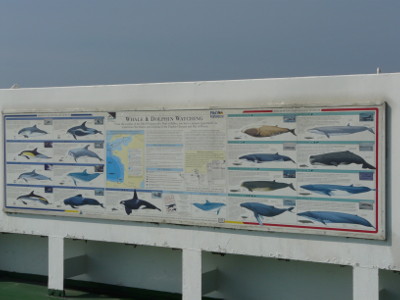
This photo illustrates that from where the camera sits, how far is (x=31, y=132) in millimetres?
9156

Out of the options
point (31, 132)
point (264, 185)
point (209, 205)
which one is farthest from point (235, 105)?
point (31, 132)

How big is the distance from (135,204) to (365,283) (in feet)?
10.2

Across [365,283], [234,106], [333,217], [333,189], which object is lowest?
[365,283]

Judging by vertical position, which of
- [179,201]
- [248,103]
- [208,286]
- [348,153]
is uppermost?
[248,103]

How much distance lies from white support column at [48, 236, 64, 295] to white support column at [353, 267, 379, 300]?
410cm

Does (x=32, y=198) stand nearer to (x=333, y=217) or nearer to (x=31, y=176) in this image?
(x=31, y=176)

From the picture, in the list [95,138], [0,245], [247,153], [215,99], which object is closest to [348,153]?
[247,153]

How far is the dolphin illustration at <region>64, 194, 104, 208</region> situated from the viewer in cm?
871

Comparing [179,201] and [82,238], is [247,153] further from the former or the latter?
[82,238]

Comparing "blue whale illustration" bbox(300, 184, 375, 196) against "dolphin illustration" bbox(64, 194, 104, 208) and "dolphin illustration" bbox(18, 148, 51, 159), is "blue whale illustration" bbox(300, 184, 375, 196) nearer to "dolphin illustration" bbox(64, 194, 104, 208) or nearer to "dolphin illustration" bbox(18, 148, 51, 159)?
"dolphin illustration" bbox(64, 194, 104, 208)

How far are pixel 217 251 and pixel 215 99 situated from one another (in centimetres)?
188

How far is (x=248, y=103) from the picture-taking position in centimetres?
766

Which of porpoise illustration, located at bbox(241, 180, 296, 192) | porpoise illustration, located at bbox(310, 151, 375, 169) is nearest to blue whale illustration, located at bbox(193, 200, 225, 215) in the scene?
porpoise illustration, located at bbox(241, 180, 296, 192)

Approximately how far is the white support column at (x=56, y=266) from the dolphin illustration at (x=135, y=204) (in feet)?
3.92
